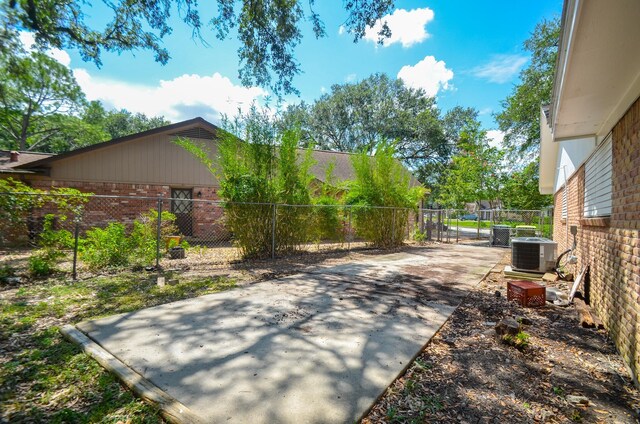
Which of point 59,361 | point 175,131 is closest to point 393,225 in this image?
point 175,131

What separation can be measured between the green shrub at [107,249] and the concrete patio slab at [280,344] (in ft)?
10.4

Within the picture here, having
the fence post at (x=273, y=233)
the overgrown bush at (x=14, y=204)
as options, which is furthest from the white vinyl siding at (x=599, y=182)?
the overgrown bush at (x=14, y=204)

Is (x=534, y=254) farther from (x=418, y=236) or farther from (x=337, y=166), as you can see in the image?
(x=337, y=166)

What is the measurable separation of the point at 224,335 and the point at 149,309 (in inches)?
58.5

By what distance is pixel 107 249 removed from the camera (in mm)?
6492

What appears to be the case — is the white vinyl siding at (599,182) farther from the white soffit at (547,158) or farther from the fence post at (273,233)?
the fence post at (273,233)

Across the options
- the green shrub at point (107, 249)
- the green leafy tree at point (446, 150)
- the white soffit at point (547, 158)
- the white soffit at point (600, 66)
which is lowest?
the green shrub at point (107, 249)

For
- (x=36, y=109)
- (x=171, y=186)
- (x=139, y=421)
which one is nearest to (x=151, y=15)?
(x=171, y=186)

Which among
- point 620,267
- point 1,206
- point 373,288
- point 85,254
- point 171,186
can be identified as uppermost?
point 171,186

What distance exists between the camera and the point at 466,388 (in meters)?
2.46

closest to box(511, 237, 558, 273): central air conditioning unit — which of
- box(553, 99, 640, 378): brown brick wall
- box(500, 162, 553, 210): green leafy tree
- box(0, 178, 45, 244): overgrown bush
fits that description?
box(553, 99, 640, 378): brown brick wall

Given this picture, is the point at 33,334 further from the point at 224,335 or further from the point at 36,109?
the point at 36,109

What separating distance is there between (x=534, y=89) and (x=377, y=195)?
12178mm

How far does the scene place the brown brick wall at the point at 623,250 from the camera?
108 inches
